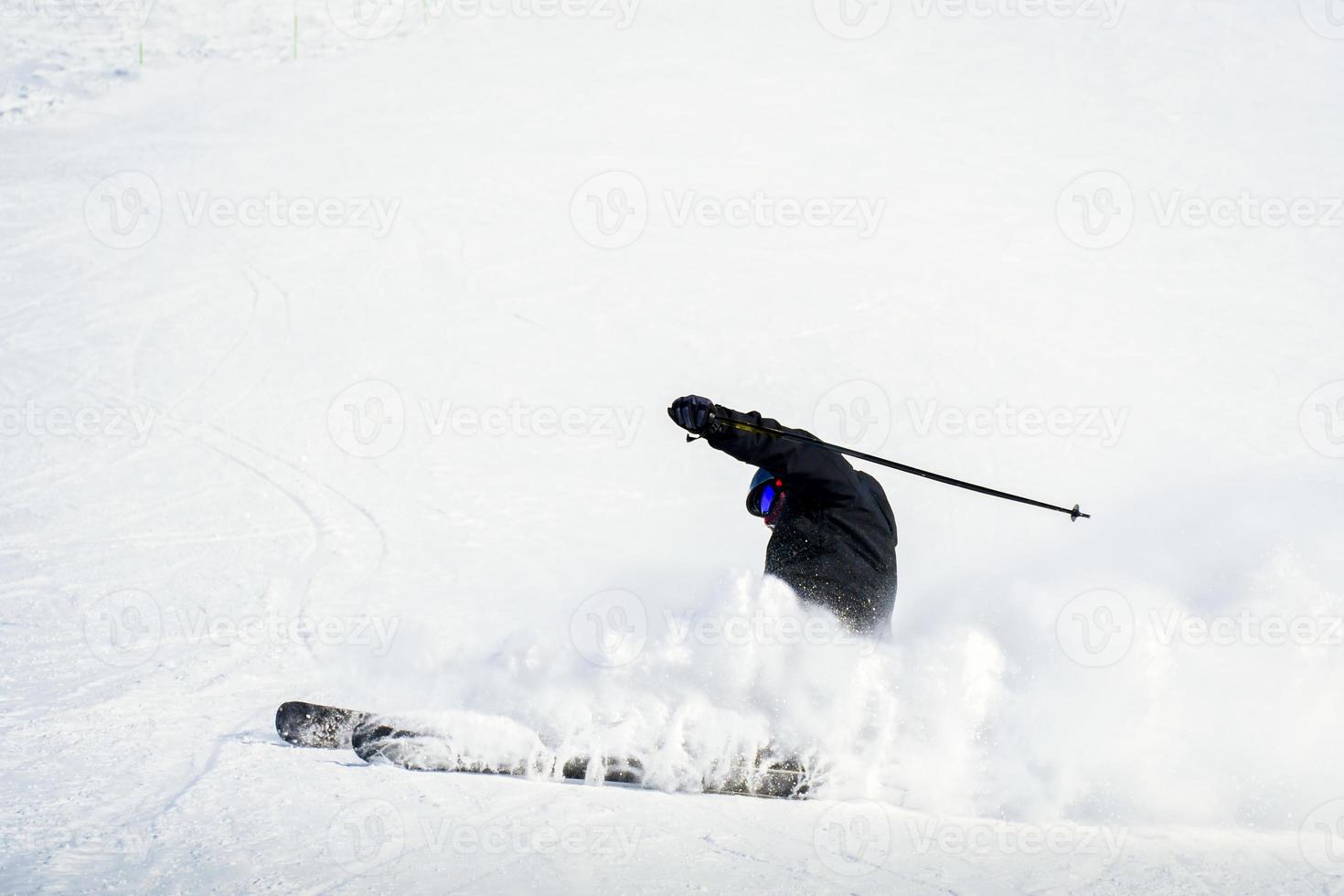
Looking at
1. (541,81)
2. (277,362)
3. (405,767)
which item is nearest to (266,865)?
(405,767)

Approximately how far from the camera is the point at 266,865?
119 inches
